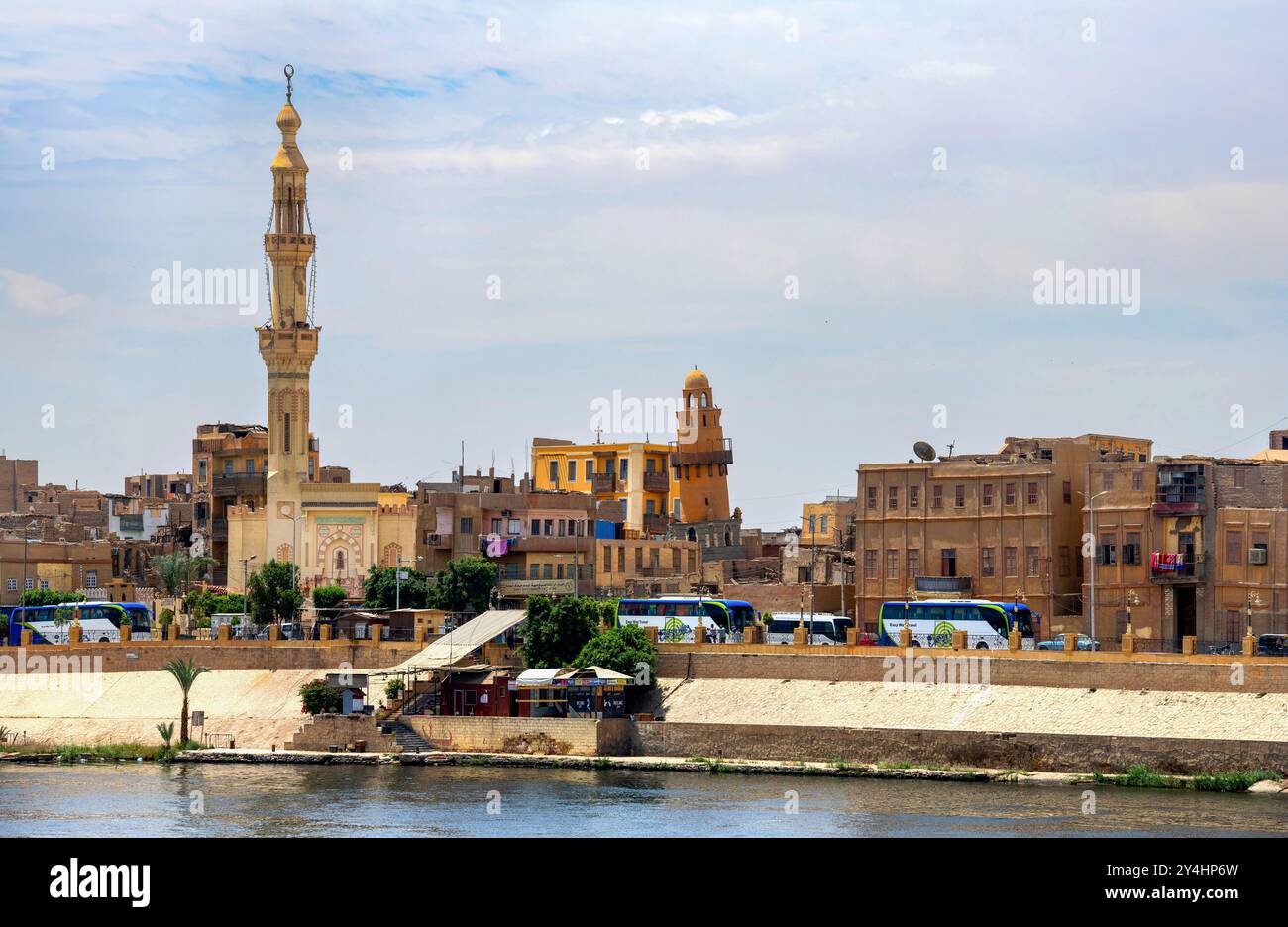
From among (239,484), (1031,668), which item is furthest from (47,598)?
(1031,668)

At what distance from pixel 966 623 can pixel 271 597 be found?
36.6m

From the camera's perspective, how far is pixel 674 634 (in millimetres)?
76562

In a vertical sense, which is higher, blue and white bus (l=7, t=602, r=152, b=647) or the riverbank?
blue and white bus (l=7, t=602, r=152, b=647)

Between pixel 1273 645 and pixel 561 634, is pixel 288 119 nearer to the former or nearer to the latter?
pixel 561 634

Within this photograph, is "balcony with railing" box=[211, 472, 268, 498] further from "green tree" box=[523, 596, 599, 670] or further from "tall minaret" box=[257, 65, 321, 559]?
"green tree" box=[523, 596, 599, 670]

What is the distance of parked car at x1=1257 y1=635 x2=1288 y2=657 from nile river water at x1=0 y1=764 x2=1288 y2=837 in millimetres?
10932

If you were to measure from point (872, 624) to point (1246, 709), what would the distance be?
2308 cm

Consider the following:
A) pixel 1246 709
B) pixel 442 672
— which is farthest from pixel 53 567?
pixel 1246 709

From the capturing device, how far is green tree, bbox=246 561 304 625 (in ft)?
304

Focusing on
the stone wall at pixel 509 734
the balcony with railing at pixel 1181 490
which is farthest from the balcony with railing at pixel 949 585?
the stone wall at pixel 509 734

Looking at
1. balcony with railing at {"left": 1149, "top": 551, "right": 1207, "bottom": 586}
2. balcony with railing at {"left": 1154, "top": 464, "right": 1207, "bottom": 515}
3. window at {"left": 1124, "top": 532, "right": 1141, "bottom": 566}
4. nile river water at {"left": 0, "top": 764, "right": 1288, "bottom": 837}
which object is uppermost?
balcony with railing at {"left": 1154, "top": 464, "right": 1207, "bottom": 515}

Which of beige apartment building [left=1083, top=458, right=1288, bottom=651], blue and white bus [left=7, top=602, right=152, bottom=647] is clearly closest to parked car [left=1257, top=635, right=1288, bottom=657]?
beige apartment building [left=1083, top=458, right=1288, bottom=651]

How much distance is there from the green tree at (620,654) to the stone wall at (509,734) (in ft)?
14.2
